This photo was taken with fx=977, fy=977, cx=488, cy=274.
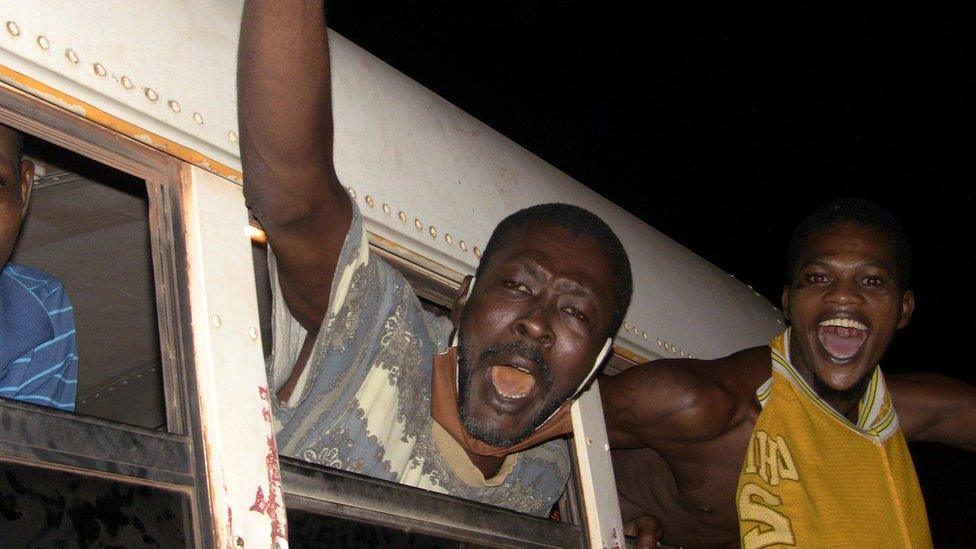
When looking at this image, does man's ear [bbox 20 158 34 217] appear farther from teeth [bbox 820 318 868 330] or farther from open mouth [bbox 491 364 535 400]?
teeth [bbox 820 318 868 330]

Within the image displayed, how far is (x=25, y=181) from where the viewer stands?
68.7 inches

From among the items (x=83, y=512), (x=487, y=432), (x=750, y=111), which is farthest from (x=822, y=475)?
(x=750, y=111)

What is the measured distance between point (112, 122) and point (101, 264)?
3.53ft

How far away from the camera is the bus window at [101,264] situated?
2.01 metres

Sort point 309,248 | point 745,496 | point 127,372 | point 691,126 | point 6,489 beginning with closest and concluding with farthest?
point 6,489
point 309,248
point 745,496
point 127,372
point 691,126

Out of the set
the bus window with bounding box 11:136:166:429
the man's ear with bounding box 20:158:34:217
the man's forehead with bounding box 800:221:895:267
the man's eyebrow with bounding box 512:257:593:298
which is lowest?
the man's ear with bounding box 20:158:34:217

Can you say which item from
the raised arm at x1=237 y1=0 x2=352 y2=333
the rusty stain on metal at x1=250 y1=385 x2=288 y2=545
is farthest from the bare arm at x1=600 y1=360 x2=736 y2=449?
the rusty stain on metal at x1=250 y1=385 x2=288 y2=545

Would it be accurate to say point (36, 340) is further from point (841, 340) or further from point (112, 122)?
point (841, 340)

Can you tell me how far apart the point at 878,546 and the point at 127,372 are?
207cm

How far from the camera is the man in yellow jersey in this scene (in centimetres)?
250

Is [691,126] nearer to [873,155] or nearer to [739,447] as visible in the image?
[873,155]

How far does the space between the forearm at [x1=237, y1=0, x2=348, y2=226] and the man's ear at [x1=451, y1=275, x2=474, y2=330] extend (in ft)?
1.79

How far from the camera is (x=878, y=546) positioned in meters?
2.52

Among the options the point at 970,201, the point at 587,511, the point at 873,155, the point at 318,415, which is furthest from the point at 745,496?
the point at 970,201
